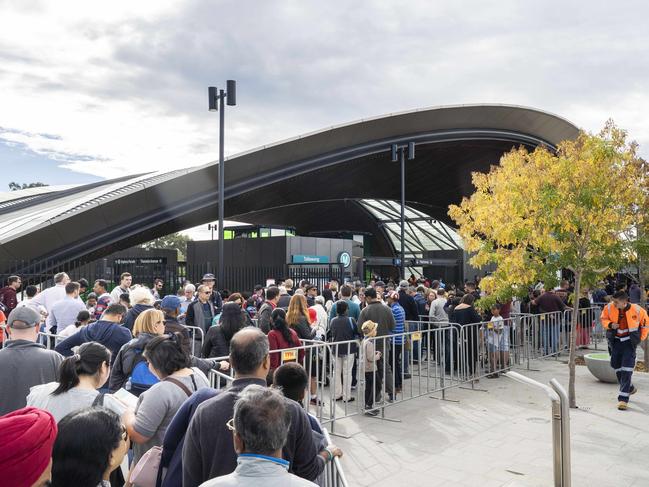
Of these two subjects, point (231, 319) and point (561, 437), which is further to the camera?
point (231, 319)

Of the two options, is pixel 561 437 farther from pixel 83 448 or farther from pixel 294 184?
pixel 294 184

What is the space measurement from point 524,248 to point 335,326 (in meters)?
3.90

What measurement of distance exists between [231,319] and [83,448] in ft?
14.0

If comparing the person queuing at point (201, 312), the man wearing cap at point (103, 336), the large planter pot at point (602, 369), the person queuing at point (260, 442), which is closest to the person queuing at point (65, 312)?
the person queuing at point (201, 312)

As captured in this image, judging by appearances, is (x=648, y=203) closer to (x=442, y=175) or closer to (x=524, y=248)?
(x=524, y=248)

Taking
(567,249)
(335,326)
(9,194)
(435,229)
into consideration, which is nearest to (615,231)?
(567,249)

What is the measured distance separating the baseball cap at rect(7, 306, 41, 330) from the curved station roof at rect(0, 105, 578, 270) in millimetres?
14666

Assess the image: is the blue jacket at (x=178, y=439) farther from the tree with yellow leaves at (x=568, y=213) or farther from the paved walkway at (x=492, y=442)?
the tree with yellow leaves at (x=568, y=213)

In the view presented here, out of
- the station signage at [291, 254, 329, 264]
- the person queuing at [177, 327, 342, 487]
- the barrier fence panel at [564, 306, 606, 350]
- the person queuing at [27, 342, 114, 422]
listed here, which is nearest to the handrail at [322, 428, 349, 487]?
the person queuing at [177, 327, 342, 487]

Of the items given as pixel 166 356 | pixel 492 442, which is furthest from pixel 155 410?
pixel 492 442

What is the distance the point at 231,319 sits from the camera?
21.2 ft

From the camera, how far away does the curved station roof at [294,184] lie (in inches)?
886

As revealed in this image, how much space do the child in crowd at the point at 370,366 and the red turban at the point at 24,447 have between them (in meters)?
6.30

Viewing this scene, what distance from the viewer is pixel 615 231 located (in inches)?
397
